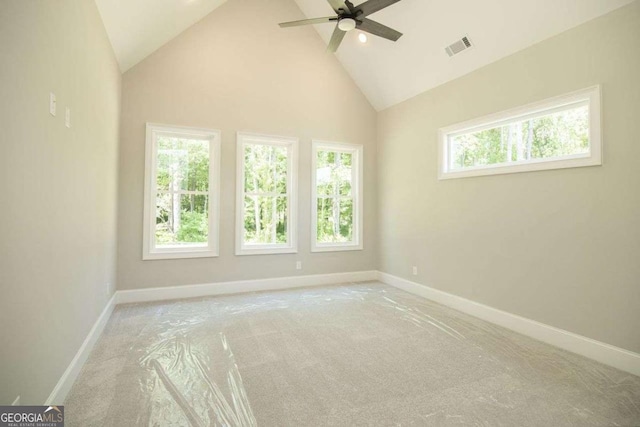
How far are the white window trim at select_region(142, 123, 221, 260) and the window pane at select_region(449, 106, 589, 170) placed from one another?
3413mm

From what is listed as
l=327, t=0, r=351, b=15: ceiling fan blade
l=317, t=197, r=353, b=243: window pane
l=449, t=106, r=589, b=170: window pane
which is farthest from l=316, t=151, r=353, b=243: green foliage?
l=327, t=0, r=351, b=15: ceiling fan blade

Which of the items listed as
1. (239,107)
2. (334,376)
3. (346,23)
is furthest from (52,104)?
(239,107)

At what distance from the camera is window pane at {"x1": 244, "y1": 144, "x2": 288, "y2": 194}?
16.0 ft

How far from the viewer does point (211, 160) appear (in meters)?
4.61

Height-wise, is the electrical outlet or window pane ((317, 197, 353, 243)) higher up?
the electrical outlet

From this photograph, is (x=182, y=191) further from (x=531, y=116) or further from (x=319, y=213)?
(x=531, y=116)

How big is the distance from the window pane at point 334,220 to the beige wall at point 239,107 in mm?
291

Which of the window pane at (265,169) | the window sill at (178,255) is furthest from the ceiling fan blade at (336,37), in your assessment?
the window sill at (178,255)

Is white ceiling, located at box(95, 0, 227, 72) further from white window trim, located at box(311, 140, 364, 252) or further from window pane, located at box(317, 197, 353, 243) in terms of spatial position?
window pane, located at box(317, 197, 353, 243)

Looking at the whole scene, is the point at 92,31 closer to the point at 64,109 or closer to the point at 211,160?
the point at 64,109

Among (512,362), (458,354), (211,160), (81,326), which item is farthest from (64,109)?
(512,362)

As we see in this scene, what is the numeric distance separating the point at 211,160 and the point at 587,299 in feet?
15.4

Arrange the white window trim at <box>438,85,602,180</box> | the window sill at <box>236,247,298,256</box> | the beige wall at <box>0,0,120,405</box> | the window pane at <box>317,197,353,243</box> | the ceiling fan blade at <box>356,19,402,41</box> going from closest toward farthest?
the beige wall at <box>0,0,120,405</box>
the white window trim at <box>438,85,602,180</box>
the ceiling fan blade at <box>356,19,402,41</box>
the window sill at <box>236,247,298,256</box>
the window pane at <box>317,197,353,243</box>

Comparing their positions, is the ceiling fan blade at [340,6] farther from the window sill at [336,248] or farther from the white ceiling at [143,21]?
the window sill at [336,248]
